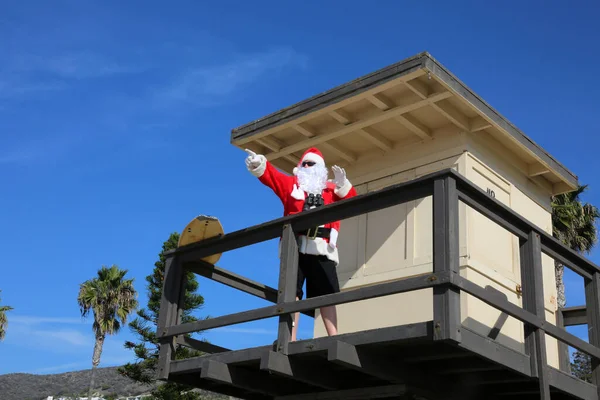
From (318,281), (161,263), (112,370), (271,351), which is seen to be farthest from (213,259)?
(112,370)

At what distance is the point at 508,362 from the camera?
524 centimetres

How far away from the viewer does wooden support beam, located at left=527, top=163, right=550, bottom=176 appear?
8.58 m

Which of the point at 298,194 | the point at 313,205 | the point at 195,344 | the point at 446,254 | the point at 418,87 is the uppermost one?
the point at 418,87

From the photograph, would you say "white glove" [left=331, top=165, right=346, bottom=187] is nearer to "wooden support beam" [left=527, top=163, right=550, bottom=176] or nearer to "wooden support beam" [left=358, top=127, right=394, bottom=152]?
"wooden support beam" [left=358, top=127, right=394, bottom=152]

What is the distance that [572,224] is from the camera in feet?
81.6

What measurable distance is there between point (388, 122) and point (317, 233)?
7.46ft

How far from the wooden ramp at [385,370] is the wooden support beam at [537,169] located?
300 cm

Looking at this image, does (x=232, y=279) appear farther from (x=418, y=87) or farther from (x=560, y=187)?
(x=560, y=187)

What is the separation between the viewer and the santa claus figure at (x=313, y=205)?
6289 mm

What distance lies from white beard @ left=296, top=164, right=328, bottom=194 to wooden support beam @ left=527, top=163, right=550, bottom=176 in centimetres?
295

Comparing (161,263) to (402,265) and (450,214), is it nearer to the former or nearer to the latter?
(402,265)

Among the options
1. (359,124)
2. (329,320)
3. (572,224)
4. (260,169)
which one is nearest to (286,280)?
(329,320)

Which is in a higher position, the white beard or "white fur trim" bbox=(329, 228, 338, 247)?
the white beard

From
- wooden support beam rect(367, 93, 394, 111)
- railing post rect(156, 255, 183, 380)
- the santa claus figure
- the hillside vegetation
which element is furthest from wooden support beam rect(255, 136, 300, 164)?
the hillside vegetation
